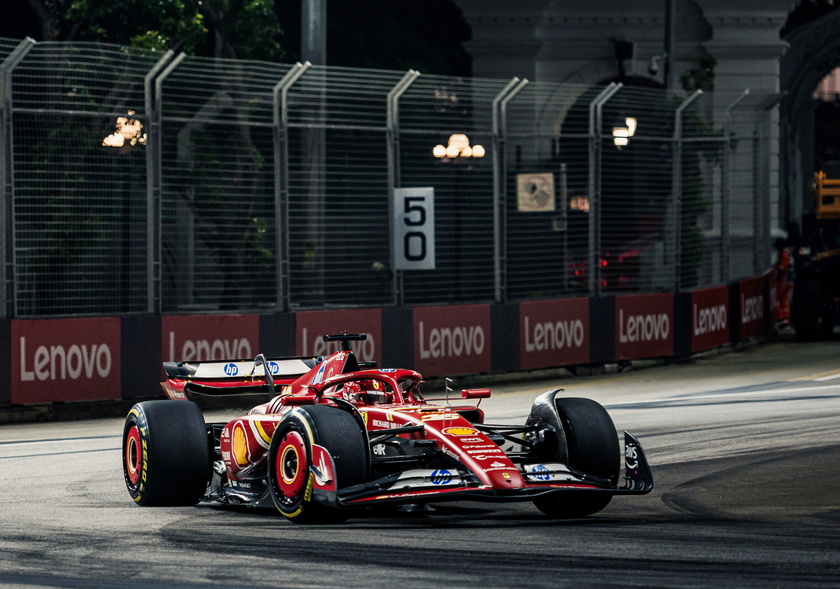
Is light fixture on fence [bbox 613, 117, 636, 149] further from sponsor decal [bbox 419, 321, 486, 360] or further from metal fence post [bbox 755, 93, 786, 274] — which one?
metal fence post [bbox 755, 93, 786, 274]

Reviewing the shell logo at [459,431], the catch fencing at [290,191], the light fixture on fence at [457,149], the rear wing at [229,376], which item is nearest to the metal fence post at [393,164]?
the catch fencing at [290,191]

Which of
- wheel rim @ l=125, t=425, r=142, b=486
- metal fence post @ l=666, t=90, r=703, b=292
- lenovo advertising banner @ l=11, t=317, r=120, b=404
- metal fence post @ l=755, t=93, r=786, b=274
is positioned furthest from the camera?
metal fence post @ l=755, t=93, r=786, b=274

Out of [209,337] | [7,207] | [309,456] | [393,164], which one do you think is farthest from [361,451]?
[393,164]

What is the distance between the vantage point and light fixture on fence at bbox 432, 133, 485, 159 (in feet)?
62.6

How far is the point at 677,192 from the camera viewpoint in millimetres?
22844

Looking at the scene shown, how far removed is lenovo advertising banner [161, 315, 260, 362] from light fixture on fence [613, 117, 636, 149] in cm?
655

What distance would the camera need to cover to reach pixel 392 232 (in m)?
18.6

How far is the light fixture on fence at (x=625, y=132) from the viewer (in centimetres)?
2125

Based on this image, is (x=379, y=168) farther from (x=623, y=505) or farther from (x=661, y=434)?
(x=623, y=505)

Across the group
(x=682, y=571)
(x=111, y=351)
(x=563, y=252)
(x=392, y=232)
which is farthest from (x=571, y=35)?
(x=682, y=571)

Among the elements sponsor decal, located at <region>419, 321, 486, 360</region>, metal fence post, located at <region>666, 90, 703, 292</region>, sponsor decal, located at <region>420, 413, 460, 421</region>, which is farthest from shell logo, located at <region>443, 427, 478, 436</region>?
metal fence post, located at <region>666, 90, 703, 292</region>

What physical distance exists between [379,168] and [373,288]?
59.4 inches

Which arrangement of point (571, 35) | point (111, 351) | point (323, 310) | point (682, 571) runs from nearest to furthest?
point (682, 571) → point (111, 351) → point (323, 310) → point (571, 35)

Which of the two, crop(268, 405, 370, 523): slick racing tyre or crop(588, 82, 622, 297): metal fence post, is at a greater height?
crop(588, 82, 622, 297): metal fence post
